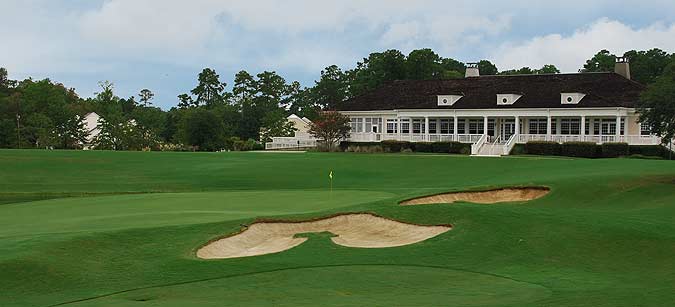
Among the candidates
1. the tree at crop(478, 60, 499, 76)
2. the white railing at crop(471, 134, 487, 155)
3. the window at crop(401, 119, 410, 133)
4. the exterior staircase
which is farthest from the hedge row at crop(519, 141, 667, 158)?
the tree at crop(478, 60, 499, 76)

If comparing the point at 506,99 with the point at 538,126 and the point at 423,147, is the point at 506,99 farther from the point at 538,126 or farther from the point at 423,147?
the point at 423,147

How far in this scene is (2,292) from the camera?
14.4 metres

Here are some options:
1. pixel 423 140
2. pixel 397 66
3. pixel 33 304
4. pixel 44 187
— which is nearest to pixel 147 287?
pixel 33 304

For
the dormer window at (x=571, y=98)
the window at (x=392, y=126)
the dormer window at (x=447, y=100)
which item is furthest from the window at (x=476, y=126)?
A: the dormer window at (x=571, y=98)

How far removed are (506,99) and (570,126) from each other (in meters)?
5.35

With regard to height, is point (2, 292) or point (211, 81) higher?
point (211, 81)

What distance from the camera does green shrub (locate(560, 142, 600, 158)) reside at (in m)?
55.7

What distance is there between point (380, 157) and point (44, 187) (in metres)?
22.2

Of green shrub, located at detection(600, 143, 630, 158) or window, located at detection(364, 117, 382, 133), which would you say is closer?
green shrub, located at detection(600, 143, 630, 158)

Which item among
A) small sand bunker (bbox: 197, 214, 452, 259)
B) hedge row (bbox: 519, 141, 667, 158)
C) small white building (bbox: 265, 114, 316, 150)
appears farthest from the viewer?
small white building (bbox: 265, 114, 316, 150)

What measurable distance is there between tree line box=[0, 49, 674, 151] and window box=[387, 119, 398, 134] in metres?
9.04

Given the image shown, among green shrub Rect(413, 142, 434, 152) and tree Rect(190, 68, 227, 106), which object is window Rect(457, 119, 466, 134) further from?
tree Rect(190, 68, 227, 106)

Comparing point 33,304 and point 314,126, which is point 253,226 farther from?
point 314,126

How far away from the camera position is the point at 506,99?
6450 cm
